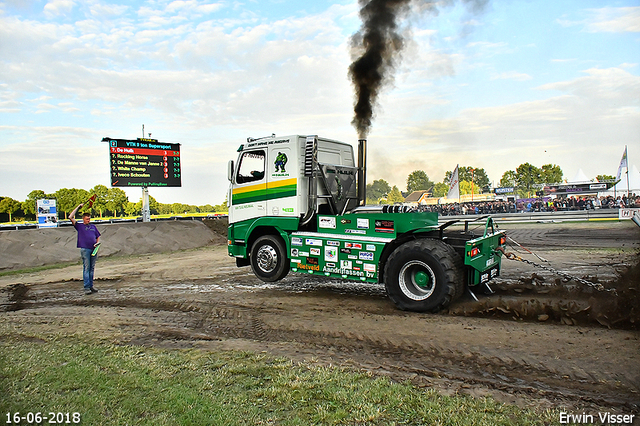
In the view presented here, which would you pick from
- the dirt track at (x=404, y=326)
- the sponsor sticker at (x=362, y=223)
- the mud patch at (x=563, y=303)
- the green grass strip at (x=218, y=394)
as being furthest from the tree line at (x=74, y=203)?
the green grass strip at (x=218, y=394)

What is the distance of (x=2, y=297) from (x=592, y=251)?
1689cm

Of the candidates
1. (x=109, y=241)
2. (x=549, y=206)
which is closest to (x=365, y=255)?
(x=109, y=241)

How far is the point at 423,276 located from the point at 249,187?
4712mm

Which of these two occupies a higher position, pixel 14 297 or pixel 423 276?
pixel 423 276

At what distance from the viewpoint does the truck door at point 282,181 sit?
29.1 ft

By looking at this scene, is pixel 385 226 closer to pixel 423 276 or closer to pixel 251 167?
pixel 423 276

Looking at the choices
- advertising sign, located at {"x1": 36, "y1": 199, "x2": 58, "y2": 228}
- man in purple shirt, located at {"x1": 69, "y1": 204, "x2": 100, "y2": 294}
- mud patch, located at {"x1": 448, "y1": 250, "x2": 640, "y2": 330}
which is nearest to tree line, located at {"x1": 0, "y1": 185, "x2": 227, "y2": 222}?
advertising sign, located at {"x1": 36, "y1": 199, "x2": 58, "y2": 228}

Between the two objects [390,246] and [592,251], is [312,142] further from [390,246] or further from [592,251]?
[592,251]

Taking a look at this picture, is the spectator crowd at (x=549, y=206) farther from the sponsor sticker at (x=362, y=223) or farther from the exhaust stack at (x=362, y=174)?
the sponsor sticker at (x=362, y=223)

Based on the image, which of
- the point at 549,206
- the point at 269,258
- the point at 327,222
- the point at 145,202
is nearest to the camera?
the point at 327,222

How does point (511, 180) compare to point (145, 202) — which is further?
point (511, 180)

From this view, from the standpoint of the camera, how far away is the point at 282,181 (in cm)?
905

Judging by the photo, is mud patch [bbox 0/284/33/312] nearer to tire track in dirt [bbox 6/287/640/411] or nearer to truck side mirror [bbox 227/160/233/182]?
tire track in dirt [bbox 6/287/640/411]

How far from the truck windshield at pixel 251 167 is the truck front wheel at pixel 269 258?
1.46 metres
